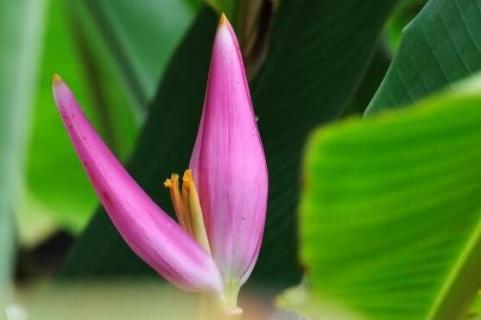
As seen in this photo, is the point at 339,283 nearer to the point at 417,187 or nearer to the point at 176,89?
the point at 417,187

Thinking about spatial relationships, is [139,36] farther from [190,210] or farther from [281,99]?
[190,210]

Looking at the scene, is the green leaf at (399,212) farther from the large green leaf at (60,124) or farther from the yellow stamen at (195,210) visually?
the large green leaf at (60,124)

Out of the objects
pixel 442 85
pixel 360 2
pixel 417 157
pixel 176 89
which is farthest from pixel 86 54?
pixel 417 157

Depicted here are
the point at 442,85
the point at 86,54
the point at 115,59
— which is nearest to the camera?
the point at 442,85

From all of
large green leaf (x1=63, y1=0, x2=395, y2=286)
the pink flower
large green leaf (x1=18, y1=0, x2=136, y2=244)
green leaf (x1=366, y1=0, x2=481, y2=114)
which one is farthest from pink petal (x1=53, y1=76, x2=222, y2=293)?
large green leaf (x1=18, y1=0, x2=136, y2=244)

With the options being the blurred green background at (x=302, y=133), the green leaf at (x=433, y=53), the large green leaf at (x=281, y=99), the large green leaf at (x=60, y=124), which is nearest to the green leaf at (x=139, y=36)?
the blurred green background at (x=302, y=133)

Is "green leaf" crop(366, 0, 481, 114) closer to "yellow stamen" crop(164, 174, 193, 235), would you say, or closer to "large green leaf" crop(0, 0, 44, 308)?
"yellow stamen" crop(164, 174, 193, 235)
